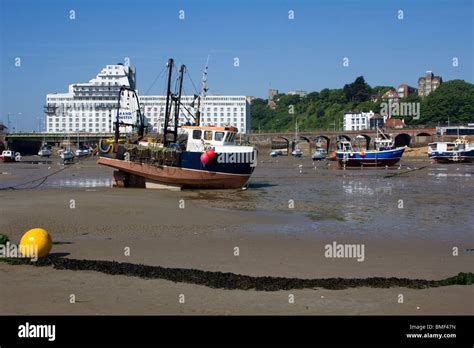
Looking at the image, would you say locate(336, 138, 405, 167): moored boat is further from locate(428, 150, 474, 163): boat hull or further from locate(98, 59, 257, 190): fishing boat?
locate(98, 59, 257, 190): fishing boat

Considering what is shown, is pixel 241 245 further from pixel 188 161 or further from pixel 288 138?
pixel 288 138

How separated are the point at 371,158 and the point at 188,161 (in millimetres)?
38728

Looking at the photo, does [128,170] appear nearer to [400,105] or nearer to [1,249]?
[1,249]

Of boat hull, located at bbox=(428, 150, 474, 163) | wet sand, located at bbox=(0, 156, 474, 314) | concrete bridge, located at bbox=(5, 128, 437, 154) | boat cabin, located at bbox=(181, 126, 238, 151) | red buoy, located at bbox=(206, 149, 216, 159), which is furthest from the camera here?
concrete bridge, located at bbox=(5, 128, 437, 154)

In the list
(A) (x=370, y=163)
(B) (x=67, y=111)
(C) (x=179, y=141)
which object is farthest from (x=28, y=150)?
(C) (x=179, y=141)

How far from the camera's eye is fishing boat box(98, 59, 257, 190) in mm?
32500

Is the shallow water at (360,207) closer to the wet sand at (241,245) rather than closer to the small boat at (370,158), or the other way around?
the wet sand at (241,245)

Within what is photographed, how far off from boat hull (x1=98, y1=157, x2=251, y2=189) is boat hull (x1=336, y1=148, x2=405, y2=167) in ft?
117

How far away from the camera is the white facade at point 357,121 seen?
192 metres

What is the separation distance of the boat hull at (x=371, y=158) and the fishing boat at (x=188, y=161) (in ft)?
116

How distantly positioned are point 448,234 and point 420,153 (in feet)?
337

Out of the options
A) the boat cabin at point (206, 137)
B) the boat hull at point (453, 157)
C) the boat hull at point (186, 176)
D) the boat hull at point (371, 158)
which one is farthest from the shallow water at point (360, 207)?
the boat hull at point (453, 157)

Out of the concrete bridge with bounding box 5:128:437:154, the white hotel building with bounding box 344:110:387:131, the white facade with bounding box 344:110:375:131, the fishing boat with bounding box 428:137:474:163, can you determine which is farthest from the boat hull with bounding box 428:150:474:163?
the white facade with bounding box 344:110:375:131

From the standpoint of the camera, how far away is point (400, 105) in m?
188
